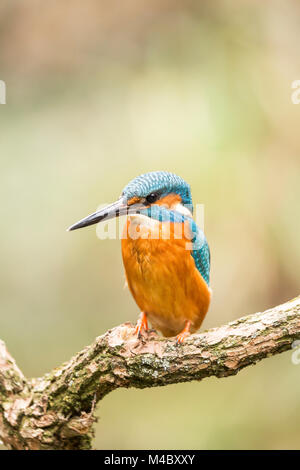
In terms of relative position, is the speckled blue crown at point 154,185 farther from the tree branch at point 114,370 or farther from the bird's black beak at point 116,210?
the tree branch at point 114,370

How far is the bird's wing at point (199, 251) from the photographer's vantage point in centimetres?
299

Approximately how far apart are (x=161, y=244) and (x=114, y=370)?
66cm

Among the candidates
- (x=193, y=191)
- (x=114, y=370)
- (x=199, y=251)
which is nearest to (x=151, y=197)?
(x=199, y=251)

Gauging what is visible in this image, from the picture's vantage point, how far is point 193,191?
14.2 ft

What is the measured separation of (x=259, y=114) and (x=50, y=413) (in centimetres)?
282

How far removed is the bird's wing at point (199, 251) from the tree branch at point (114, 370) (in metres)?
0.50

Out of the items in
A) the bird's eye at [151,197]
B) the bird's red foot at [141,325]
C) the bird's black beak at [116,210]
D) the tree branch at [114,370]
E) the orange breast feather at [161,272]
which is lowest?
the tree branch at [114,370]

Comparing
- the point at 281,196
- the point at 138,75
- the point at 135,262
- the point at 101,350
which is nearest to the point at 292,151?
the point at 281,196

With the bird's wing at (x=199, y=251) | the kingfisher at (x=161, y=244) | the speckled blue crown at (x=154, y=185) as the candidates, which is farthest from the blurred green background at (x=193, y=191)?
the speckled blue crown at (x=154, y=185)

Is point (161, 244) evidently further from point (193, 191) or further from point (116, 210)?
point (193, 191)

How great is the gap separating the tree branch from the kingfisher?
207 millimetres

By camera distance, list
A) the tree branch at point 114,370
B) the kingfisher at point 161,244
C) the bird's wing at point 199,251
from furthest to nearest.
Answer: the bird's wing at point 199,251, the kingfisher at point 161,244, the tree branch at point 114,370

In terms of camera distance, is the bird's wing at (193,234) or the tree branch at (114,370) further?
the bird's wing at (193,234)
